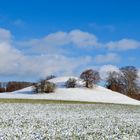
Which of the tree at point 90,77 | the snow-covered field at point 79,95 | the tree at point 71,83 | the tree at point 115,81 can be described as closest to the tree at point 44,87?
the snow-covered field at point 79,95

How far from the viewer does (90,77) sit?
268 feet

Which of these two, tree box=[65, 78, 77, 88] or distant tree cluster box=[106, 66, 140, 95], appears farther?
distant tree cluster box=[106, 66, 140, 95]

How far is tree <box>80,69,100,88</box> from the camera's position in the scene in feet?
267

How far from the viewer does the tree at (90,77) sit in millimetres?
81381

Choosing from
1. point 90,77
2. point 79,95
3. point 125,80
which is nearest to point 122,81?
point 125,80

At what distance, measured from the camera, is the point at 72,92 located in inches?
2968

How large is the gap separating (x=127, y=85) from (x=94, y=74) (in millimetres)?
27667

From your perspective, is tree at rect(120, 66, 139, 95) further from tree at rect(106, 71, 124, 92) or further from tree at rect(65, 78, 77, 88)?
tree at rect(65, 78, 77, 88)

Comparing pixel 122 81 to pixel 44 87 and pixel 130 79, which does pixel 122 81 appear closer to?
pixel 130 79

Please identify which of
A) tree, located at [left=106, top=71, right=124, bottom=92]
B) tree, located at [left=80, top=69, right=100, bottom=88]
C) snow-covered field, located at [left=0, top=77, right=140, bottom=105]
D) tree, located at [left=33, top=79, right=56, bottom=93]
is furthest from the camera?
tree, located at [left=106, top=71, right=124, bottom=92]

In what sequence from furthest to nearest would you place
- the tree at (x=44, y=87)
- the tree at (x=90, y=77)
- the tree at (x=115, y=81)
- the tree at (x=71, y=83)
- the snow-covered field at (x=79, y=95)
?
the tree at (x=115, y=81), the tree at (x=71, y=83), the tree at (x=90, y=77), the tree at (x=44, y=87), the snow-covered field at (x=79, y=95)

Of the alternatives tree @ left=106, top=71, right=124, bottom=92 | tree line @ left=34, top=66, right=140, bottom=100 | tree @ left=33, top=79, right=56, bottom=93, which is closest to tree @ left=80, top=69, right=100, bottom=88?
tree line @ left=34, top=66, right=140, bottom=100

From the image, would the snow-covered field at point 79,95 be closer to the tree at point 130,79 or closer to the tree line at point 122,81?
the tree line at point 122,81

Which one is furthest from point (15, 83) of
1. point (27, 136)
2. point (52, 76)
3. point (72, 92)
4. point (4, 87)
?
point (27, 136)
